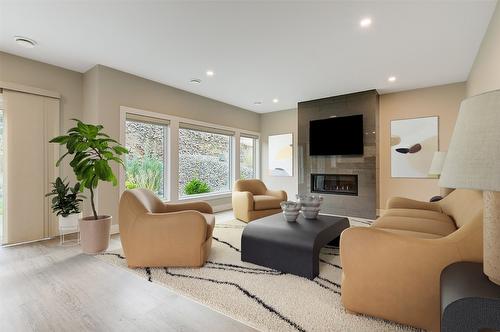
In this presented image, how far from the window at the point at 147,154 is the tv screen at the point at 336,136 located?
126 inches

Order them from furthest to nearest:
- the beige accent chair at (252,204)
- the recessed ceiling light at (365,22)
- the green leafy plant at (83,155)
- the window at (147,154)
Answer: the beige accent chair at (252,204), the window at (147,154), the green leafy plant at (83,155), the recessed ceiling light at (365,22)

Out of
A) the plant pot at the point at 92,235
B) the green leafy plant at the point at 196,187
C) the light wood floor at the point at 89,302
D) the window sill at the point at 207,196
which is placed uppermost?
the green leafy plant at the point at 196,187

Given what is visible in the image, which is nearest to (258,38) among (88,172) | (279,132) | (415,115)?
(88,172)

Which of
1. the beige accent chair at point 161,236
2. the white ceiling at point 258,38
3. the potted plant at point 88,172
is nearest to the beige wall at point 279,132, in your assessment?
the white ceiling at point 258,38

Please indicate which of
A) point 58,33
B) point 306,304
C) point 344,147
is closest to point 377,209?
point 344,147

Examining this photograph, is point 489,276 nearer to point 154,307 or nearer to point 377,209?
point 154,307

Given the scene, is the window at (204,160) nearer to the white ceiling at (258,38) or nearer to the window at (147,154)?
the window at (147,154)

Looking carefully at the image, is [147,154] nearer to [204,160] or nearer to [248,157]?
[204,160]

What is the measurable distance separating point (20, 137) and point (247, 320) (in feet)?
12.2

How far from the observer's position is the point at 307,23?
2.51m

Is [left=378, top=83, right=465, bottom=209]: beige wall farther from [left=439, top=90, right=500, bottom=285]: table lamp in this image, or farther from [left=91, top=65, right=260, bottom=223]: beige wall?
[left=439, top=90, right=500, bottom=285]: table lamp

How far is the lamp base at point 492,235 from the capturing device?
3.16ft

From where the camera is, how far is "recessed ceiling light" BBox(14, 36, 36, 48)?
2.81 m

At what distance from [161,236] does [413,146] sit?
184 inches
